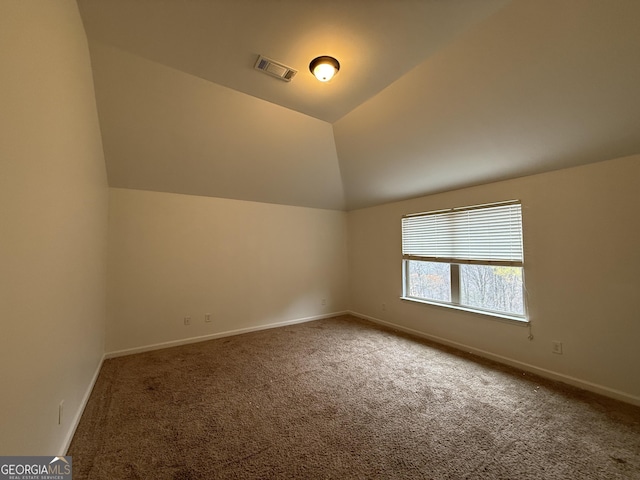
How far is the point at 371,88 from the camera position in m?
2.46

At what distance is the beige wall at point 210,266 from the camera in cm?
312

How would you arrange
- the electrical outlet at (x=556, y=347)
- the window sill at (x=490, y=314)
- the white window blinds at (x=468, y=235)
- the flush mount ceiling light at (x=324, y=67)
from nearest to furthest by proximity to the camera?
1. the flush mount ceiling light at (x=324, y=67)
2. the electrical outlet at (x=556, y=347)
3. the window sill at (x=490, y=314)
4. the white window blinds at (x=468, y=235)

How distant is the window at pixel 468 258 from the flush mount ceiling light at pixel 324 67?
2359 millimetres

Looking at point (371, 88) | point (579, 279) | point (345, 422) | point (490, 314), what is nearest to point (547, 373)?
point (490, 314)

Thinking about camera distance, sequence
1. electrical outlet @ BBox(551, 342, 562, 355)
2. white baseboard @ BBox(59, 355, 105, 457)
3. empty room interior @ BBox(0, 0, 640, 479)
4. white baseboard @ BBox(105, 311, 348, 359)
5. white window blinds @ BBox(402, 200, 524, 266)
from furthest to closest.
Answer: white baseboard @ BBox(105, 311, 348, 359) < white window blinds @ BBox(402, 200, 524, 266) < electrical outlet @ BBox(551, 342, 562, 355) < white baseboard @ BBox(59, 355, 105, 457) < empty room interior @ BBox(0, 0, 640, 479)

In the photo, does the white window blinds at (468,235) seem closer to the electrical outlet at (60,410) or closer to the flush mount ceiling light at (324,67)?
the flush mount ceiling light at (324,67)

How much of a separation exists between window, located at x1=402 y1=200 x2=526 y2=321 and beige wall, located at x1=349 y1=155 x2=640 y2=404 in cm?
13

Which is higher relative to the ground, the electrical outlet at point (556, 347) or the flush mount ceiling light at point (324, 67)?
the flush mount ceiling light at point (324, 67)

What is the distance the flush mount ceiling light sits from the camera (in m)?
2.02

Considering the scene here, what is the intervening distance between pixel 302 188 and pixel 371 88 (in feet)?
6.37

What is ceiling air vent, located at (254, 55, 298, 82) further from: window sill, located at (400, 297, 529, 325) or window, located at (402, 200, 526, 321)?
window sill, located at (400, 297, 529, 325)

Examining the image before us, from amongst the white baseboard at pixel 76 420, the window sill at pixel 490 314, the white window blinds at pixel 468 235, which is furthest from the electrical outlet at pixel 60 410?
the white window blinds at pixel 468 235

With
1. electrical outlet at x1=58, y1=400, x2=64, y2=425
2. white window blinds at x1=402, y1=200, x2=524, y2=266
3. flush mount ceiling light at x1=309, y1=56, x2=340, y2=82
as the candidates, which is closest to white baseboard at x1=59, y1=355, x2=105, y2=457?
electrical outlet at x1=58, y1=400, x2=64, y2=425

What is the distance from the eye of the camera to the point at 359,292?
484 centimetres
